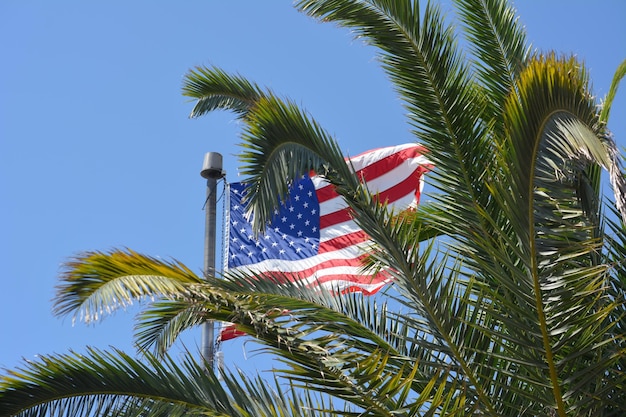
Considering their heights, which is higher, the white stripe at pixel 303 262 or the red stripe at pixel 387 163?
the red stripe at pixel 387 163

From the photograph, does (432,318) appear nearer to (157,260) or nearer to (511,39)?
(157,260)

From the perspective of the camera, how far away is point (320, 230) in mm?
12953

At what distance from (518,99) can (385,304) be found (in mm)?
1793

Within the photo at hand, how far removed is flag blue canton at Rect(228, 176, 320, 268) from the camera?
12.6 metres

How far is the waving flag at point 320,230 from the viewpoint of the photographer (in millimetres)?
12258

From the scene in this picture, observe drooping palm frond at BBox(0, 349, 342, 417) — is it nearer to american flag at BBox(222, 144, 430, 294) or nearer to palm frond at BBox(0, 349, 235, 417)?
palm frond at BBox(0, 349, 235, 417)

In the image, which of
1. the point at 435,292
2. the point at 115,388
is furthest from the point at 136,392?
Answer: the point at 435,292

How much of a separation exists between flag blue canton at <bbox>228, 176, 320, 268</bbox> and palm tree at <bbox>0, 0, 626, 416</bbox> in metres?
5.28

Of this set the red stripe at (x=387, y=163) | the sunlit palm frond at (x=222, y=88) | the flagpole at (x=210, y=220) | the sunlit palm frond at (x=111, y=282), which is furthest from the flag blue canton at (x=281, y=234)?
the sunlit palm frond at (x=111, y=282)

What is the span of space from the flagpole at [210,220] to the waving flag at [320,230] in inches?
38.8

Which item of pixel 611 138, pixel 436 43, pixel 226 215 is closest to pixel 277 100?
pixel 436 43

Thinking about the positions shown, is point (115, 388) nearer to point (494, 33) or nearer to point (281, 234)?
point (494, 33)

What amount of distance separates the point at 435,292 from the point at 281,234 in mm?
6820

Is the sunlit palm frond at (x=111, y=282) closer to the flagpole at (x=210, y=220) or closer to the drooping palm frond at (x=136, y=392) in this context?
the drooping palm frond at (x=136, y=392)
